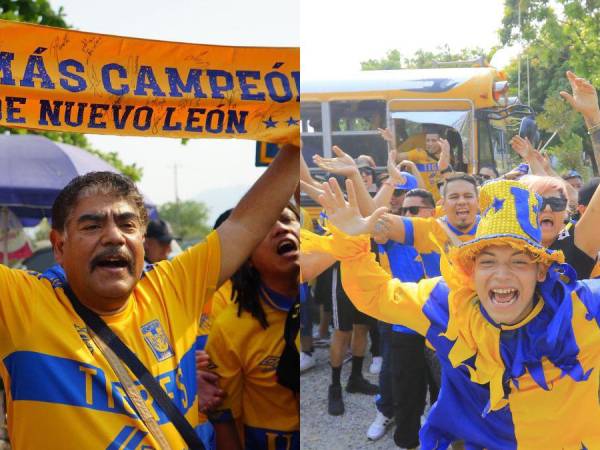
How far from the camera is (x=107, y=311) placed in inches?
102

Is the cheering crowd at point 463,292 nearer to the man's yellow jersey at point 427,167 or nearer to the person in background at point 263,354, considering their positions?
the man's yellow jersey at point 427,167

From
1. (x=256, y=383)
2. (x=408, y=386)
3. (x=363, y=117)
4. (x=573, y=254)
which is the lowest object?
(x=256, y=383)

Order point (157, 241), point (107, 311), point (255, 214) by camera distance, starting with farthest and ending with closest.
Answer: point (157, 241), point (255, 214), point (107, 311)

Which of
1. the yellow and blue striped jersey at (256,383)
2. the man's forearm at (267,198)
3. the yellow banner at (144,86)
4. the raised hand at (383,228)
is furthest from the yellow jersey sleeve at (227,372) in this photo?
the raised hand at (383,228)

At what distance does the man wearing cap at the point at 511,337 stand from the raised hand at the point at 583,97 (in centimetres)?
23

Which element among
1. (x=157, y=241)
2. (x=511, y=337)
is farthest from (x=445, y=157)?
(x=157, y=241)

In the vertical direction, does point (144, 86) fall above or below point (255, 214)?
above

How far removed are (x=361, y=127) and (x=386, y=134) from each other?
0.07 m

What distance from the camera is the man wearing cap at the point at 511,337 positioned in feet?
6.63

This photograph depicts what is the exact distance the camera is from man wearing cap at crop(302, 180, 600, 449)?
2021mm

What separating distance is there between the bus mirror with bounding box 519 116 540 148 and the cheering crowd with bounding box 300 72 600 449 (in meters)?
0.02

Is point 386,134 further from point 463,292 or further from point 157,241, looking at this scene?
point 157,241

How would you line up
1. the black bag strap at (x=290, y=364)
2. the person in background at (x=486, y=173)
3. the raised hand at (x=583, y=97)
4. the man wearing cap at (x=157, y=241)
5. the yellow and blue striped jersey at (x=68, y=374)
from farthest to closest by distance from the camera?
the man wearing cap at (x=157, y=241) → the black bag strap at (x=290, y=364) → the yellow and blue striped jersey at (x=68, y=374) → the person in background at (x=486, y=173) → the raised hand at (x=583, y=97)

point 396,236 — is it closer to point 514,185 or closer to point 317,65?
point 514,185
